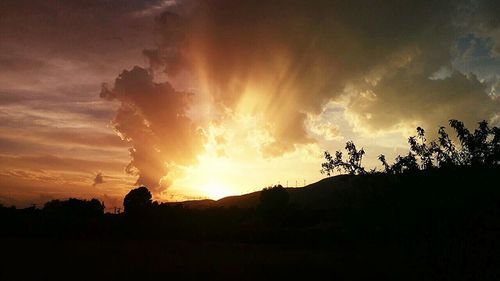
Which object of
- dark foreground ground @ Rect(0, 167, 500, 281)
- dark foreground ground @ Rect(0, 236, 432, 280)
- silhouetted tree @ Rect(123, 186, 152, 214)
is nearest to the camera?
dark foreground ground @ Rect(0, 167, 500, 281)

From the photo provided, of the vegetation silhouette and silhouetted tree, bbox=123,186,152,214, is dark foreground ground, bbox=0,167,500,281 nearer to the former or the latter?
the vegetation silhouette

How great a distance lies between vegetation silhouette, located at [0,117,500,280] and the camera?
54.9 feet

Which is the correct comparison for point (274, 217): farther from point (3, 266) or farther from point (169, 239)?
point (3, 266)

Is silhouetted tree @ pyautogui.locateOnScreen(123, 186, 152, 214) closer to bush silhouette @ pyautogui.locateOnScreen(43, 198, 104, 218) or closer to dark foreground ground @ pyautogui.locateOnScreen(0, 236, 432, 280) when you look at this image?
bush silhouette @ pyautogui.locateOnScreen(43, 198, 104, 218)

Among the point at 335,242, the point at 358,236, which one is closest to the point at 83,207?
the point at 335,242

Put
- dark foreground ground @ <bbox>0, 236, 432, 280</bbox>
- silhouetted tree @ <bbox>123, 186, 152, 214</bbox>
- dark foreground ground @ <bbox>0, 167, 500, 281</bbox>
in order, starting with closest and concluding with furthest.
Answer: dark foreground ground @ <bbox>0, 167, 500, 281</bbox>, dark foreground ground @ <bbox>0, 236, 432, 280</bbox>, silhouetted tree @ <bbox>123, 186, 152, 214</bbox>

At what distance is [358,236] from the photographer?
2095 cm

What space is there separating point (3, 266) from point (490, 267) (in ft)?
113

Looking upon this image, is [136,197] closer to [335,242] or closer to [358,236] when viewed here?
[335,242]

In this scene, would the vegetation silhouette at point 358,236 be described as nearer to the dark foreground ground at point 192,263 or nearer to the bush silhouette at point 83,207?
the dark foreground ground at point 192,263

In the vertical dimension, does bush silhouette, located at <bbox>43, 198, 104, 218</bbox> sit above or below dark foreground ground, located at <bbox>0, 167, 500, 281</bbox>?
above

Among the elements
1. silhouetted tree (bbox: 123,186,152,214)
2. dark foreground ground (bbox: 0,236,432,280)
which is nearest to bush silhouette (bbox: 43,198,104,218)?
silhouetted tree (bbox: 123,186,152,214)

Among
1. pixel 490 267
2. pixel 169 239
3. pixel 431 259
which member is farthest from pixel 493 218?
pixel 169 239

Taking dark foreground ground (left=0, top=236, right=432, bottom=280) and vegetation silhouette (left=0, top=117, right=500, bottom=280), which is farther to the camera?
dark foreground ground (left=0, top=236, right=432, bottom=280)
